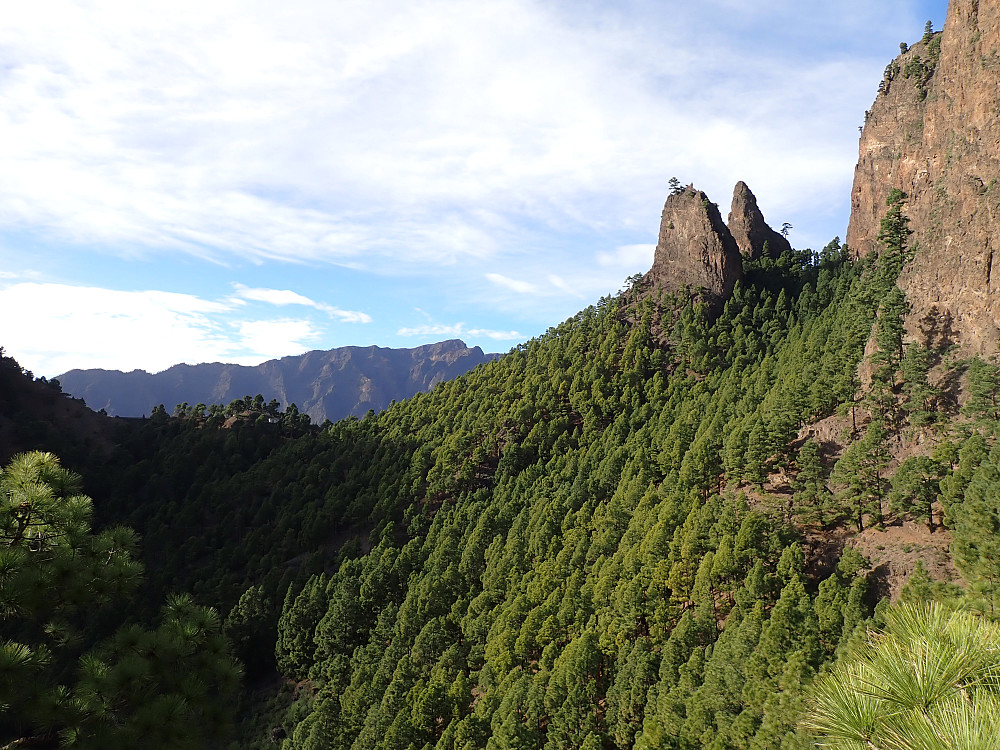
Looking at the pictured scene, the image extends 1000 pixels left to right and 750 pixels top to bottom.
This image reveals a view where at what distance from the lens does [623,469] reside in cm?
8306

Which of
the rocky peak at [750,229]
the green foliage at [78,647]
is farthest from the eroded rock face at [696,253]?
the green foliage at [78,647]

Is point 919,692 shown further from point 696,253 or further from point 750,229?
point 750,229

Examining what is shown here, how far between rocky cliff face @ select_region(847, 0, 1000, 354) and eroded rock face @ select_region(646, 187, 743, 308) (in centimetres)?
3654

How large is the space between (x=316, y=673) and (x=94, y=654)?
78740mm

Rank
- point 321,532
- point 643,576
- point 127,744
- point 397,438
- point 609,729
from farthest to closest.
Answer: point 397,438 → point 321,532 → point 643,576 → point 609,729 → point 127,744

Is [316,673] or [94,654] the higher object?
[94,654]

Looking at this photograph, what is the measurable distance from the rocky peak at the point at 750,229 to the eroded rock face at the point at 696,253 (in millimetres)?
19347

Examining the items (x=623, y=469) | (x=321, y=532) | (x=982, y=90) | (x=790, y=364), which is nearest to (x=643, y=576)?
(x=623, y=469)

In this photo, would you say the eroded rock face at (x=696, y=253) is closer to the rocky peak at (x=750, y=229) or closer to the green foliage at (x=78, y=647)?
the rocky peak at (x=750, y=229)

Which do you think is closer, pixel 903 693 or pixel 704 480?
pixel 903 693

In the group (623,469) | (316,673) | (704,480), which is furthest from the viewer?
(623,469)

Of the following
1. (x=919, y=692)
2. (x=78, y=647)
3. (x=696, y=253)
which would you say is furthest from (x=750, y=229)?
(x=78, y=647)

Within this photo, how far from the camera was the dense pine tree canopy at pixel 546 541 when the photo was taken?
11680mm

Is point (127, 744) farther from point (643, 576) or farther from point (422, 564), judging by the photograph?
point (422, 564)
